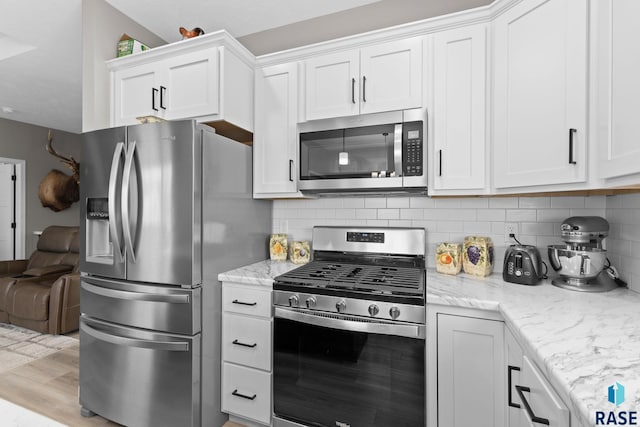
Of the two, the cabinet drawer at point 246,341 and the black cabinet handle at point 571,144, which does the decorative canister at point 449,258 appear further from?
the cabinet drawer at point 246,341

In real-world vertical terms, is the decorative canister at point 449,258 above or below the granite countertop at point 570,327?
above

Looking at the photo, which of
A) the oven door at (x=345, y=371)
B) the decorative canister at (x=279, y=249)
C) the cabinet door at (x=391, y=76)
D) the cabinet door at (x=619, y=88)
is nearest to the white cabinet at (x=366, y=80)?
the cabinet door at (x=391, y=76)

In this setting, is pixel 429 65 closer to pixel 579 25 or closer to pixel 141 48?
pixel 579 25

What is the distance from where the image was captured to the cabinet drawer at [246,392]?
5.76 ft

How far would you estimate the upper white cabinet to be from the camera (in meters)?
1.97

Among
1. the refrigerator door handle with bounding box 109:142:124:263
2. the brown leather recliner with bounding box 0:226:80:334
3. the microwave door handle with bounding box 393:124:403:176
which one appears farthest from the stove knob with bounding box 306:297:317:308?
the brown leather recliner with bounding box 0:226:80:334

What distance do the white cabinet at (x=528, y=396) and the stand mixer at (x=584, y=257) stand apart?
54 cm

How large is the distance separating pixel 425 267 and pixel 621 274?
3.14ft

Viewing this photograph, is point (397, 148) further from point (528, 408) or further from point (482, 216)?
point (528, 408)

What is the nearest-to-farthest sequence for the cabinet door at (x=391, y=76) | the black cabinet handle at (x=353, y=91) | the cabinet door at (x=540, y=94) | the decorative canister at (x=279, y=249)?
the cabinet door at (x=540, y=94) < the cabinet door at (x=391, y=76) < the black cabinet handle at (x=353, y=91) < the decorative canister at (x=279, y=249)

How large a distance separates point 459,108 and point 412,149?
337 mm

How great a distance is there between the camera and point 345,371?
155cm

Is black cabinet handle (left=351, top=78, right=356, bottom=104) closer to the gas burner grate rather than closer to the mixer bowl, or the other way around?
the gas burner grate

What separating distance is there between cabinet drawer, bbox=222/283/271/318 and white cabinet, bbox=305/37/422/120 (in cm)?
117
